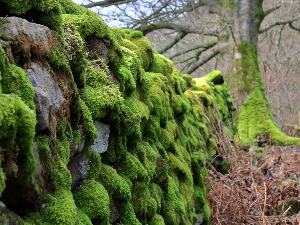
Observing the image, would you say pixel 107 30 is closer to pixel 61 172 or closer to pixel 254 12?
pixel 61 172

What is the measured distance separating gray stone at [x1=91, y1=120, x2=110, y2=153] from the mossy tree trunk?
710cm

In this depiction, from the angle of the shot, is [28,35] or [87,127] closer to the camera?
[28,35]

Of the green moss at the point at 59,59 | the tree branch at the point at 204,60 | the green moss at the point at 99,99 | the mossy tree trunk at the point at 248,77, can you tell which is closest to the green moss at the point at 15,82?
the green moss at the point at 59,59

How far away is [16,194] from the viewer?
130 centimetres

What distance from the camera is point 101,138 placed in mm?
2127

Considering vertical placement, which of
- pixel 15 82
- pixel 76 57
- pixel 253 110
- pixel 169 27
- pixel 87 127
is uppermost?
pixel 169 27

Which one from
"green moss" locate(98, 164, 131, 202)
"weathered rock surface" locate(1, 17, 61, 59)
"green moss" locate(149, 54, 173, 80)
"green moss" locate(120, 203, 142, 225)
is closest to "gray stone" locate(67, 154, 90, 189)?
"green moss" locate(98, 164, 131, 202)

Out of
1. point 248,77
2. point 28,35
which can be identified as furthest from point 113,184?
point 248,77

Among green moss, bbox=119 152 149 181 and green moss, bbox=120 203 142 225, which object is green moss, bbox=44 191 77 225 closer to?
green moss, bbox=120 203 142 225

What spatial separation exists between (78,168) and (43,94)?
1.79 ft

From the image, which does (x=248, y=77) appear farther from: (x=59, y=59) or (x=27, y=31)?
(x=27, y=31)

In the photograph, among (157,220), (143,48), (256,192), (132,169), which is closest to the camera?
(132,169)

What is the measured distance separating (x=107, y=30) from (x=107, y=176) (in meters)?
1.22

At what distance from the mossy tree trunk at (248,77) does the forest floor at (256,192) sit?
1.64 m
